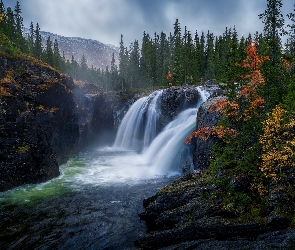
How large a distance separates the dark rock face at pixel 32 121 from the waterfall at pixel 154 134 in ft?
37.1

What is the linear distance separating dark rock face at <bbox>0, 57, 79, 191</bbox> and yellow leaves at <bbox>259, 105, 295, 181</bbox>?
18567mm

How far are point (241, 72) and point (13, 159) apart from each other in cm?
1855

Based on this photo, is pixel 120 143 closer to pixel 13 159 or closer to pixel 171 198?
pixel 13 159

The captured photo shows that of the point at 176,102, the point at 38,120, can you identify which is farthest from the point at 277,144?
the point at 176,102

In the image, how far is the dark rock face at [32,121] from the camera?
20484 millimetres

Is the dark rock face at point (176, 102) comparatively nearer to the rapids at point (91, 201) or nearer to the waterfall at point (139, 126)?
the waterfall at point (139, 126)

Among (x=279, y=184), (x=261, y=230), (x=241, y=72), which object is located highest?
(x=241, y=72)

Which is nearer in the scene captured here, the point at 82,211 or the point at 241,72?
the point at 241,72

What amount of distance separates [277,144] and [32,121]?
68.6ft

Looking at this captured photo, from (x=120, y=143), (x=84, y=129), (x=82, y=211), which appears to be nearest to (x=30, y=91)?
(x=84, y=129)

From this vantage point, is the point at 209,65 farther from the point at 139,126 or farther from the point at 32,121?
the point at 32,121

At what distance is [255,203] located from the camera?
11602 mm

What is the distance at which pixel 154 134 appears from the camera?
41188mm

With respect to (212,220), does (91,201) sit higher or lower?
lower
